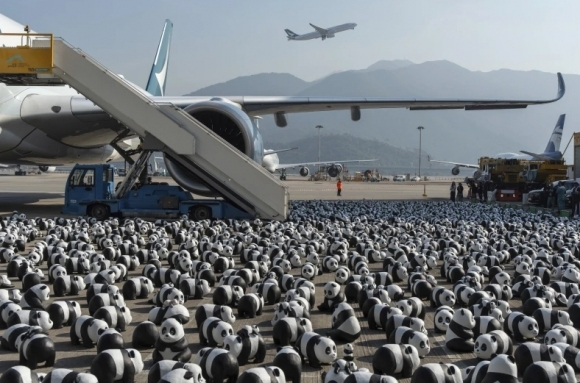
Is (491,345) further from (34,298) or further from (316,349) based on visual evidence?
(34,298)

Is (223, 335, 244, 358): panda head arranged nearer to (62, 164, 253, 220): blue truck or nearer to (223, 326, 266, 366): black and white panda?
(223, 326, 266, 366): black and white panda

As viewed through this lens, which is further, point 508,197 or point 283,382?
point 508,197

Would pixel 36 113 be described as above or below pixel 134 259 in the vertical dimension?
above

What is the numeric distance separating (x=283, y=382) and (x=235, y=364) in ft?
2.40

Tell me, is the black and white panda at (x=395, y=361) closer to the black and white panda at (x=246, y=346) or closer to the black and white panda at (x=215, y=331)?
the black and white panda at (x=246, y=346)

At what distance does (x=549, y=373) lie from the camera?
6488 mm

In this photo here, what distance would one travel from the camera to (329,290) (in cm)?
1091

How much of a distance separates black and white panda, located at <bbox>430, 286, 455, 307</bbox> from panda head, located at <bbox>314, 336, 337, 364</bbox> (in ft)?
12.1

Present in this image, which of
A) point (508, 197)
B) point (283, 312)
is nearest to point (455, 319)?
point (283, 312)

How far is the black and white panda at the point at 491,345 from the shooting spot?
7.87 meters

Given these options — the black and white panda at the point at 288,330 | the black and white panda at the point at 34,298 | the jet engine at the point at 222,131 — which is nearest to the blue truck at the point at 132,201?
the jet engine at the point at 222,131

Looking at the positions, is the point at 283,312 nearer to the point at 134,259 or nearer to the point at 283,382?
the point at 283,382

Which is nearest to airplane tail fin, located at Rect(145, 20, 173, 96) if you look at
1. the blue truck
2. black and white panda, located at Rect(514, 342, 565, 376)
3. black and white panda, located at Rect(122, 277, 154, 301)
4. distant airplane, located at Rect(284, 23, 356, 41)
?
the blue truck

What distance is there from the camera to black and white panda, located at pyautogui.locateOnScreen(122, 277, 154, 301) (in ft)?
38.8
